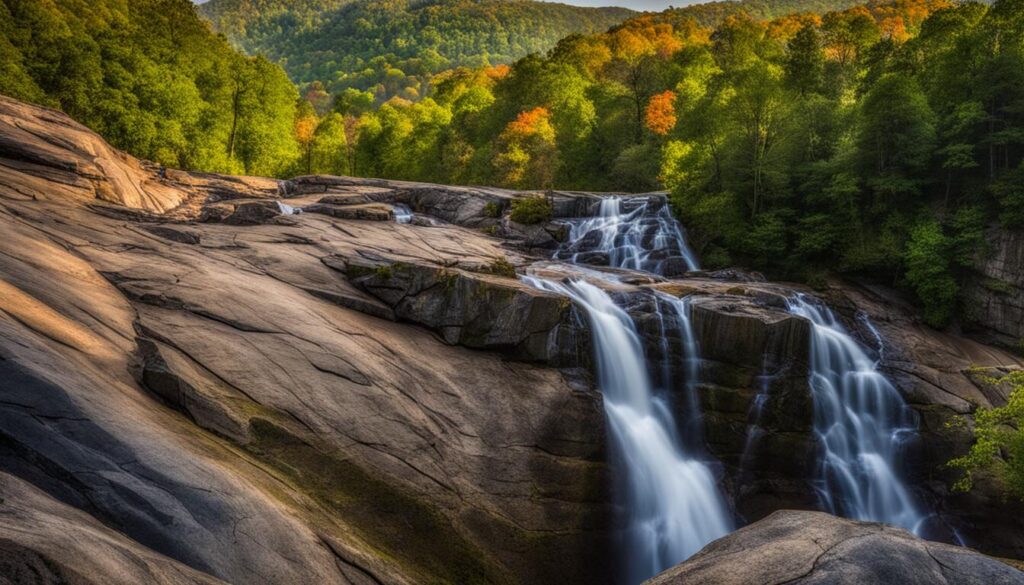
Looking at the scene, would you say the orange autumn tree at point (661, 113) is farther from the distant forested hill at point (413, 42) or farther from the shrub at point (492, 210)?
the distant forested hill at point (413, 42)

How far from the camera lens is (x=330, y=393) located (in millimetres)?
11914

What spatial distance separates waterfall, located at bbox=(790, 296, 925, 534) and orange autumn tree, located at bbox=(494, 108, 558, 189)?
2864 centimetres

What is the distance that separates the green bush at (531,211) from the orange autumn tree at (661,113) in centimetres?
1819

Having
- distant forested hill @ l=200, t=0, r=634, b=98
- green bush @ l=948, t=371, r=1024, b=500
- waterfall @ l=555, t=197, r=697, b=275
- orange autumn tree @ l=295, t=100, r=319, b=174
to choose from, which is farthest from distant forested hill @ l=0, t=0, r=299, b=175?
distant forested hill @ l=200, t=0, r=634, b=98

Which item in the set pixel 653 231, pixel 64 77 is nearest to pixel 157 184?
pixel 64 77

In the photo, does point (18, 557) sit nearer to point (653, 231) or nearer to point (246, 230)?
point (246, 230)

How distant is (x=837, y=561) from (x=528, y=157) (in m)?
42.2

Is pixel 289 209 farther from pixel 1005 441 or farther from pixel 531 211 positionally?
pixel 1005 441

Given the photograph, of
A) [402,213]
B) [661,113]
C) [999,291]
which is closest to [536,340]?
[402,213]

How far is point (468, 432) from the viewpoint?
13336 millimetres

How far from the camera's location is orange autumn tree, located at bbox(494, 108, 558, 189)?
46.2 metres

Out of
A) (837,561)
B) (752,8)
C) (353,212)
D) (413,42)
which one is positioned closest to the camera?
(837,561)

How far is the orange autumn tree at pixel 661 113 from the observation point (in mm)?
46138

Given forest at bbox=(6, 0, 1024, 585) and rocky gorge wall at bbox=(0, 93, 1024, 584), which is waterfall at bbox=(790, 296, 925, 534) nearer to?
forest at bbox=(6, 0, 1024, 585)
